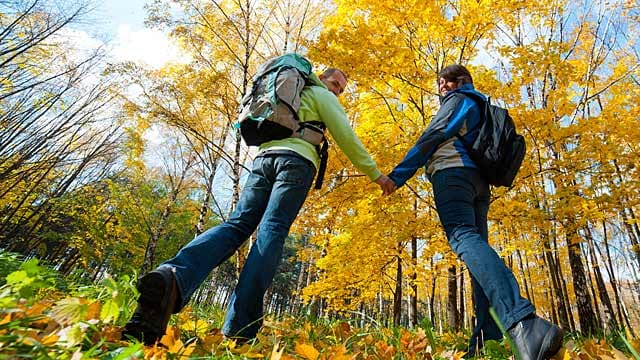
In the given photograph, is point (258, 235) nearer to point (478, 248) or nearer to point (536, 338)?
point (478, 248)

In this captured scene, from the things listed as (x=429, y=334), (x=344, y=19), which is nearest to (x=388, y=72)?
(x=344, y=19)

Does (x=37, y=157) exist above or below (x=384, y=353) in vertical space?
above

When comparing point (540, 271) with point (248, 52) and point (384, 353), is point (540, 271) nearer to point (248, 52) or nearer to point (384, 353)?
point (248, 52)

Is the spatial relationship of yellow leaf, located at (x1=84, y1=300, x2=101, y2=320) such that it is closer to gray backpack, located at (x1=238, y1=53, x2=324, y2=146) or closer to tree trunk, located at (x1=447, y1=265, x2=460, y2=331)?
gray backpack, located at (x1=238, y1=53, x2=324, y2=146)

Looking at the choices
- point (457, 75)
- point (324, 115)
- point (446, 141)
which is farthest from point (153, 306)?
point (457, 75)

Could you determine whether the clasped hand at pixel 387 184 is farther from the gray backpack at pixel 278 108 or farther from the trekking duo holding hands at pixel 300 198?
the gray backpack at pixel 278 108

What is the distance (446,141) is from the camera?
1.93 m

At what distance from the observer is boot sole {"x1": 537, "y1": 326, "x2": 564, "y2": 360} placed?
1.10 metres

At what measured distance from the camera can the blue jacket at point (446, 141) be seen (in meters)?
1.88

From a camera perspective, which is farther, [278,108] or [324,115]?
[324,115]

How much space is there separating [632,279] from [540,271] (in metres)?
5.37

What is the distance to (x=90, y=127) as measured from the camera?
14.7m

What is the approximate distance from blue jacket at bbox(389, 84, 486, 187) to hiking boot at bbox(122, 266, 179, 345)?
1.31 metres

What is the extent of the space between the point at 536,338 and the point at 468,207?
70 centimetres
